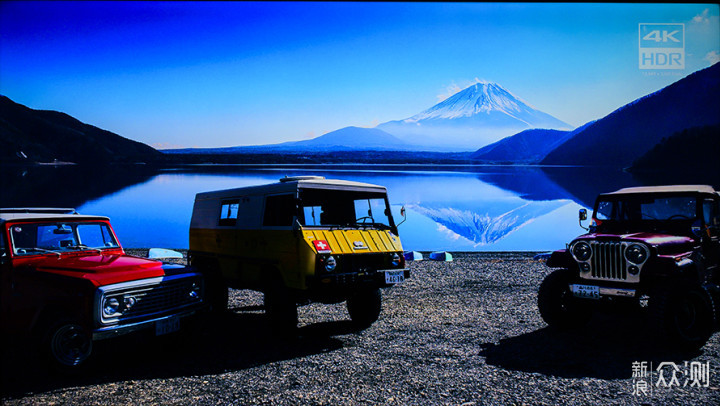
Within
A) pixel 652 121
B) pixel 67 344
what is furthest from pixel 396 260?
pixel 652 121

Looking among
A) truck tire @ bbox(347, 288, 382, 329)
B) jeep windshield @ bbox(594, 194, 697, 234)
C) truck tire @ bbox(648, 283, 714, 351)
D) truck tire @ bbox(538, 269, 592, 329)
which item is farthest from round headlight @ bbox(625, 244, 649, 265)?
truck tire @ bbox(347, 288, 382, 329)

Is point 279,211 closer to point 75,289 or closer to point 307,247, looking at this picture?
point 307,247

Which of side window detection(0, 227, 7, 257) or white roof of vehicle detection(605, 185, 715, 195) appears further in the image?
white roof of vehicle detection(605, 185, 715, 195)

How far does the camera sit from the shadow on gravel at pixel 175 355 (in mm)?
6043

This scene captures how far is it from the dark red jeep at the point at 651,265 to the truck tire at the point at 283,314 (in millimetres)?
4291

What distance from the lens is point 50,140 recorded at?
38.8 m

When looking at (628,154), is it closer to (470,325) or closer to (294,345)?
(470,325)

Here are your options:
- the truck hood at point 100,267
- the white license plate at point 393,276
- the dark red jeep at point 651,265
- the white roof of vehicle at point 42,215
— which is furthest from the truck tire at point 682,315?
the white roof of vehicle at point 42,215

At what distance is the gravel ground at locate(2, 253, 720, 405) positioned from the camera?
18.1 ft

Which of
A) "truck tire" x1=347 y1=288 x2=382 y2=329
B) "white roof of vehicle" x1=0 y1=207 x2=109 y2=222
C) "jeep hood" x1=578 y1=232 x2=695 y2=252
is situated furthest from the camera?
"truck tire" x1=347 y1=288 x2=382 y2=329

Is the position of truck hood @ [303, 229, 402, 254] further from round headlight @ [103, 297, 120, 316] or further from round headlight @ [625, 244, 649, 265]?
round headlight @ [625, 244, 649, 265]

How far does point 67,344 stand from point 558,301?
24.6 feet

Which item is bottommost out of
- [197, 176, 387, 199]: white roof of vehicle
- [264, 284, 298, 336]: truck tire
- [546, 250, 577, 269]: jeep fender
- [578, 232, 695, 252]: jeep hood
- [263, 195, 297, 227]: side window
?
[264, 284, 298, 336]: truck tire

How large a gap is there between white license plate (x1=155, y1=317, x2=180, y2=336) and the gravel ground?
1.70ft
